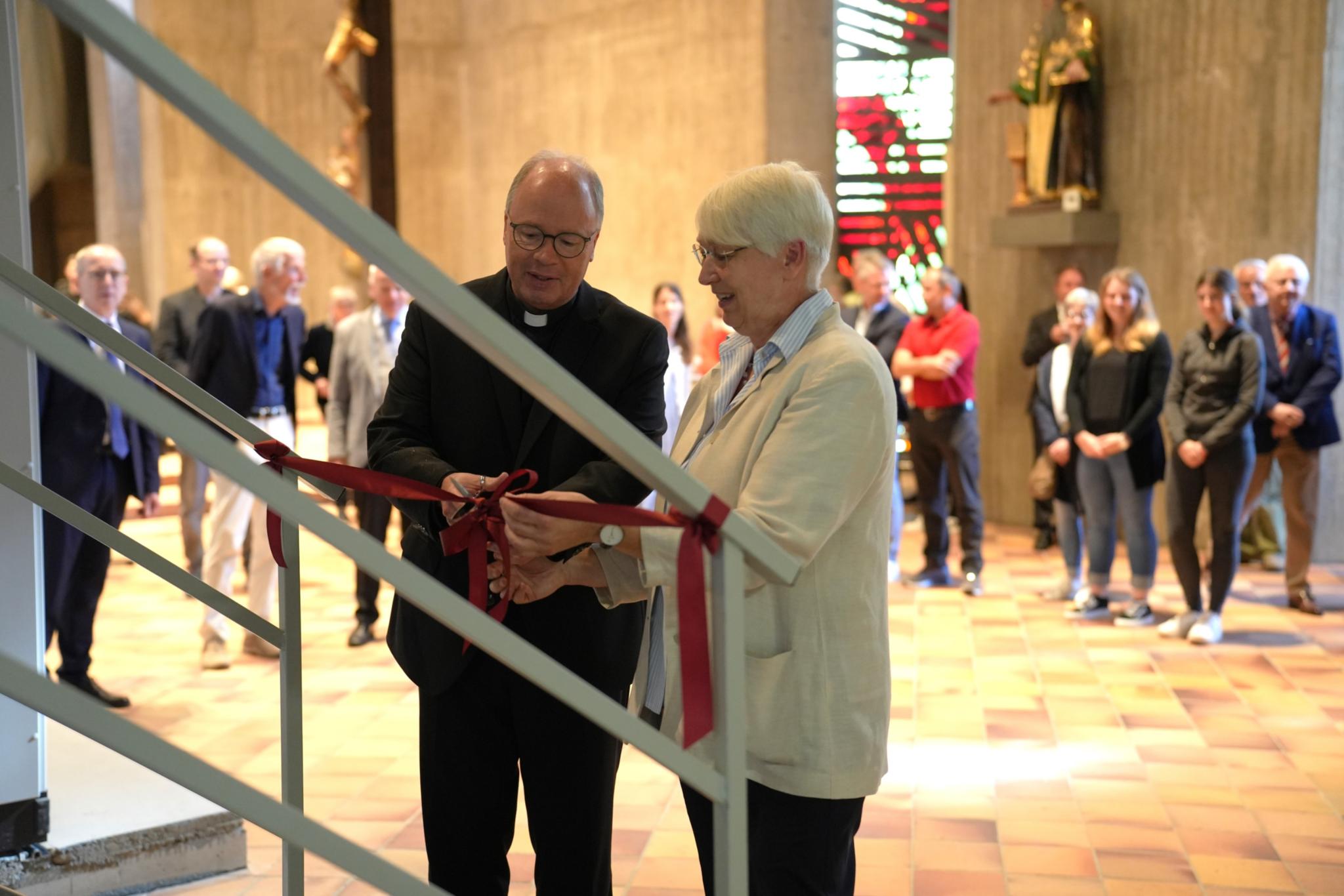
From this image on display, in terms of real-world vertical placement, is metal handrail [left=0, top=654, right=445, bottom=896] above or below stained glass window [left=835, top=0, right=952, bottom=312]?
below

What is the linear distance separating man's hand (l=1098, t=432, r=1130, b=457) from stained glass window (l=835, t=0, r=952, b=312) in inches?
227

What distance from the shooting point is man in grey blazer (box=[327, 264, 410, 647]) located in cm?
626

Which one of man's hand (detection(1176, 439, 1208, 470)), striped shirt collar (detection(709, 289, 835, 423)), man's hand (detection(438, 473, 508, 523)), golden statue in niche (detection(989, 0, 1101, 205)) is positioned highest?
golden statue in niche (detection(989, 0, 1101, 205))

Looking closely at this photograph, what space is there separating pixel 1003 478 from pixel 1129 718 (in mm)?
4748

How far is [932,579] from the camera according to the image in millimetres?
7742

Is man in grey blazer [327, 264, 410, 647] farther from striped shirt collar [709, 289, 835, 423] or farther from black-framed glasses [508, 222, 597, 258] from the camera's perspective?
striped shirt collar [709, 289, 835, 423]

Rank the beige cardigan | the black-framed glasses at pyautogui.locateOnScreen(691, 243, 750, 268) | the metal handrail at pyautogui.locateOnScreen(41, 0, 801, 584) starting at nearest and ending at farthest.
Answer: the metal handrail at pyautogui.locateOnScreen(41, 0, 801, 584) → the beige cardigan → the black-framed glasses at pyautogui.locateOnScreen(691, 243, 750, 268)

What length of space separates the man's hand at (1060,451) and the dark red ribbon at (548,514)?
523cm

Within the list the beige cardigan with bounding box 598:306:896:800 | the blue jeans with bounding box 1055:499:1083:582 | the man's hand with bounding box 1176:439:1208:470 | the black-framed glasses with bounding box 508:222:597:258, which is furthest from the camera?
the blue jeans with bounding box 1055:499:1083:582

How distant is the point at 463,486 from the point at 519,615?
1.05 feet

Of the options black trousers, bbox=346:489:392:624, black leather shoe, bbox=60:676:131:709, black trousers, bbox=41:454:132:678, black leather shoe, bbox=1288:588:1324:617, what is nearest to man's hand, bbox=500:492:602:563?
black trousers, bbox=41:454:132:678

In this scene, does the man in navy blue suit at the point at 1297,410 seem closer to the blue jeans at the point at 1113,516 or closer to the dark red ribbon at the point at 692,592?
the blue jeans at the point at 1113,516

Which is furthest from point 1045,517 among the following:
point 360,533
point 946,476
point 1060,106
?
point 360,533

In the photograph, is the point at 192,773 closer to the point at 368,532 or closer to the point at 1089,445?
the point at 368,532
